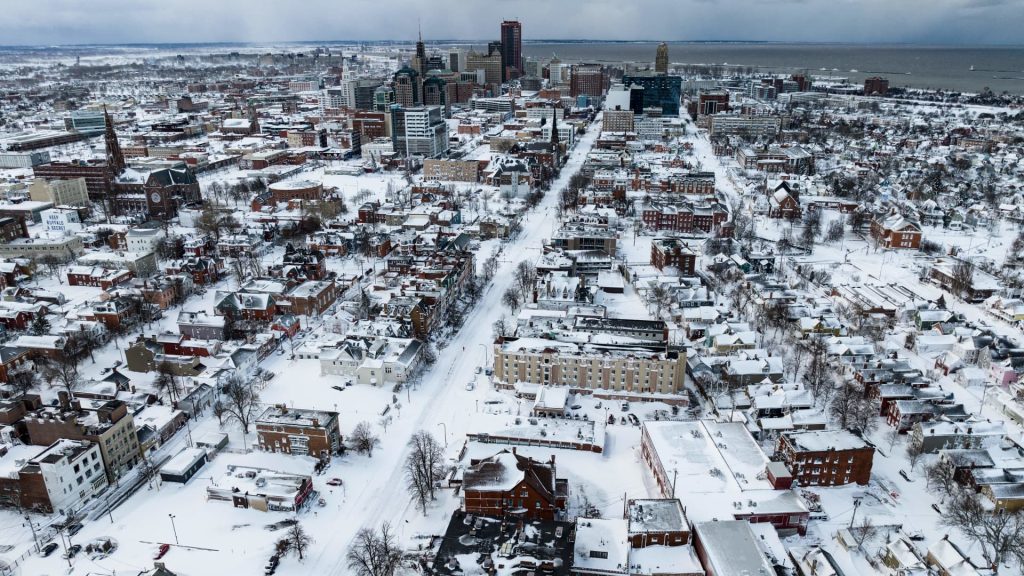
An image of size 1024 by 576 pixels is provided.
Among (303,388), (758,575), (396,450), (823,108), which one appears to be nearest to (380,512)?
(396,450)

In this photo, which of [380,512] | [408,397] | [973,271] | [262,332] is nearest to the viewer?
[380,512]

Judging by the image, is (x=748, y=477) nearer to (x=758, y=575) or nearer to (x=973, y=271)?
(x=758, y=575)

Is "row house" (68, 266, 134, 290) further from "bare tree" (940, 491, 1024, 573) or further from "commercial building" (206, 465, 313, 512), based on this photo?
"bare tree" (940, 491, 1024, 573)

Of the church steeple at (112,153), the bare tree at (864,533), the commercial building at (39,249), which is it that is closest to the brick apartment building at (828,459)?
the bare tree at (864,533)

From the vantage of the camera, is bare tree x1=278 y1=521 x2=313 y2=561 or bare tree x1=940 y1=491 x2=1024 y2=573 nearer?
bare tree x1=940 y1=491 x2=1024 y2=573

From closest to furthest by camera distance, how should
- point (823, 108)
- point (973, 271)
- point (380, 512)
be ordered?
point (380, 512), point (973, 271), point (823, 108)

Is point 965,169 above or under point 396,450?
above

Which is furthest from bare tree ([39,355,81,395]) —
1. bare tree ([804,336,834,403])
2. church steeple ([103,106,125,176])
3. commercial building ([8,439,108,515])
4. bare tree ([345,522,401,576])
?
church steeple ([103,106,125,176])
